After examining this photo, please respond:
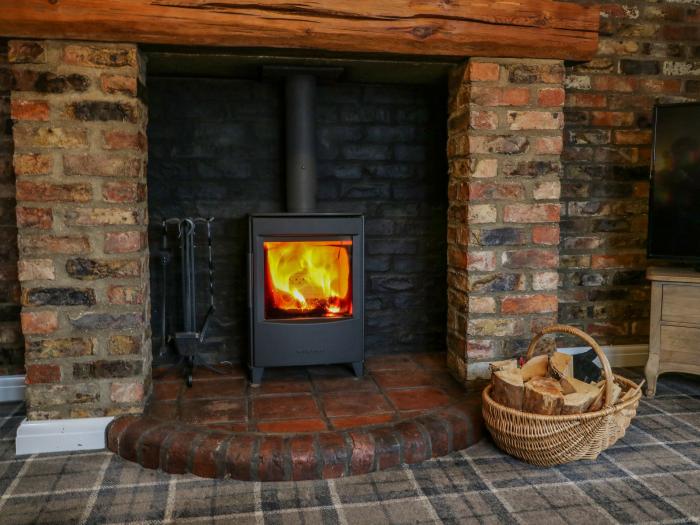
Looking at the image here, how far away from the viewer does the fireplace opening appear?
2795 millimetres

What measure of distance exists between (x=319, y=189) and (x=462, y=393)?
3.85 feet

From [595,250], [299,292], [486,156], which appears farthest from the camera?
[595,250]

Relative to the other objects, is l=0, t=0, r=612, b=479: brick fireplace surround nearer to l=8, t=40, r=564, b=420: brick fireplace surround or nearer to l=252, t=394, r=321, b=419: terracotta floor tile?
l=8, t=40, r=564, b=420: brick fireplace surround

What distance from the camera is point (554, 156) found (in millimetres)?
2588

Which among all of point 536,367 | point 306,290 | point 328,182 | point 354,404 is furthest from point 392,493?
point 328,182

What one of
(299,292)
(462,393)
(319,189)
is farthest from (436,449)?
(319,189)

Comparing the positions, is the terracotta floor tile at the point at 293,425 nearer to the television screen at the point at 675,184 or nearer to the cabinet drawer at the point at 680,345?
the cabinet drawer at the point at 680,345

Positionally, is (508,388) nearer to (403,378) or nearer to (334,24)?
(403,378)

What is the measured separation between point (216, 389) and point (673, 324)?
209cm

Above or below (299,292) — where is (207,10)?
above

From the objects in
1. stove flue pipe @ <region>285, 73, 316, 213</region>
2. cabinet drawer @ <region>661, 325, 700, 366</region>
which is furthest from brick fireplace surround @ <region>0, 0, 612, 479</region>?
cabinet drawer @ <region>661, 325, 700, 366</region>

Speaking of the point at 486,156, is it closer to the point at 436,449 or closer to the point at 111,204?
the point at 436,449

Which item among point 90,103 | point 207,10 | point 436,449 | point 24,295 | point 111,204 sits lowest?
point 436,449

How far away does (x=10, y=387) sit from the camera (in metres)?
2.77
